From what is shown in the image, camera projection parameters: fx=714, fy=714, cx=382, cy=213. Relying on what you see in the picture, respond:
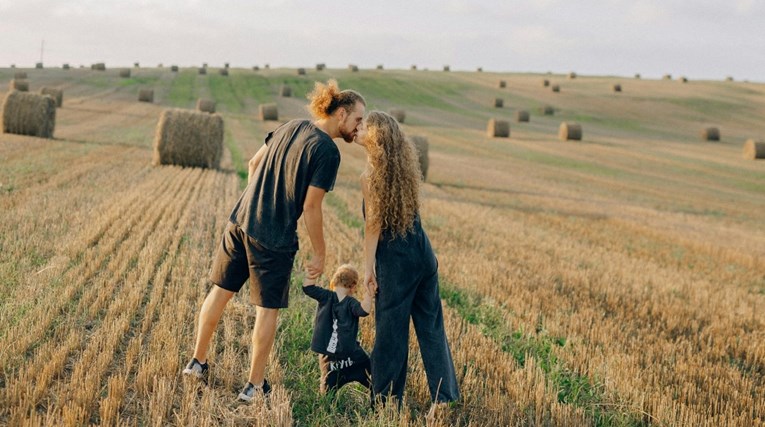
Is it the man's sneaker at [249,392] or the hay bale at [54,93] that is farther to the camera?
the hay bale at [54,93]

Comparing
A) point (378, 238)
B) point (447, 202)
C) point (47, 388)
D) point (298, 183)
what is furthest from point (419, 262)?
point (447, 202)

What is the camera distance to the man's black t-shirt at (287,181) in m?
4.17

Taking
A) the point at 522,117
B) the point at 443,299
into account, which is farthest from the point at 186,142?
the point at 522,117

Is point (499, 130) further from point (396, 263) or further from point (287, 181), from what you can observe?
point (287, 181)

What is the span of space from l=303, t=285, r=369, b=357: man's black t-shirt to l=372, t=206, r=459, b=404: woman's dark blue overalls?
18 centimetres

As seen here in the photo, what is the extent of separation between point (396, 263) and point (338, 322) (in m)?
0.56

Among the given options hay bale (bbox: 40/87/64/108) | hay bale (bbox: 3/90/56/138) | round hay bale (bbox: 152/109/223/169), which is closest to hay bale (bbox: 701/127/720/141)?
round hay bale (bbox: 152/109/223/169)

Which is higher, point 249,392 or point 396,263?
point 396,263

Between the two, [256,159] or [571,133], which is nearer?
[256,159]

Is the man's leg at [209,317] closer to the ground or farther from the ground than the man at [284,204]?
closer to the ground

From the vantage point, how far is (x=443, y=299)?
7199 millimetres

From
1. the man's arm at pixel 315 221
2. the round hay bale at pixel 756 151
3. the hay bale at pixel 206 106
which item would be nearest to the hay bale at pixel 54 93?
the hay bale at pixel 206 106

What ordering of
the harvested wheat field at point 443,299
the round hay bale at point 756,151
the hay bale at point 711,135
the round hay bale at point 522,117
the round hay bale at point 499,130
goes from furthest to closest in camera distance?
the round hay bale at point 522,117 < the hay bale at point 711,135 < the round hay bale at point 499,130 < the round hay bale at point 756,151 < the harvested wheat field at point 443,299

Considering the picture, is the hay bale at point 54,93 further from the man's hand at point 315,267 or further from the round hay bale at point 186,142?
the man's hand at point 315,267
